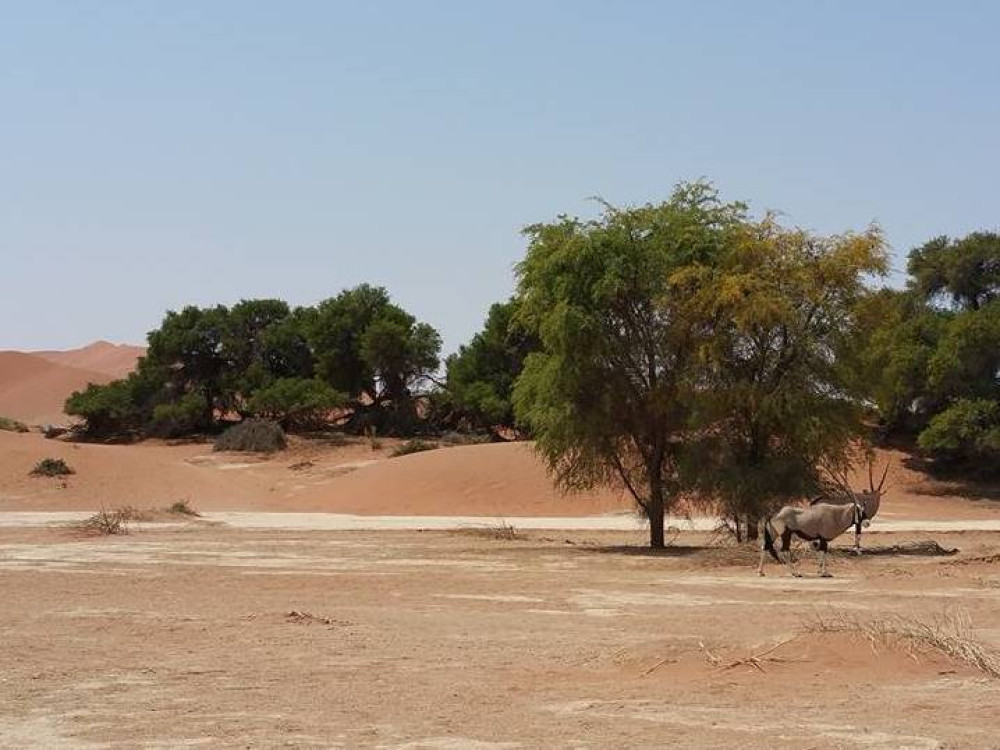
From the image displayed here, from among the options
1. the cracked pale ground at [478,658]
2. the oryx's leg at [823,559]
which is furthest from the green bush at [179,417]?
the oryx's leg at [823,559]

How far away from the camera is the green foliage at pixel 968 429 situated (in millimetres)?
57969

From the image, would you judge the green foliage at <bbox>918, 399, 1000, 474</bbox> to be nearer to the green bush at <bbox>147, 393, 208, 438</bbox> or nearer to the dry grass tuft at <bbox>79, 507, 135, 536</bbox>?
the dry grass tuft at <bbox>79, 507, 135, 536</bbox>

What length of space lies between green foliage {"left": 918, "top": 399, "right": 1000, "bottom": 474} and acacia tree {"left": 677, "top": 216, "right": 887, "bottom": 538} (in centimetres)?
2888

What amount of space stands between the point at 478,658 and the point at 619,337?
1898cm

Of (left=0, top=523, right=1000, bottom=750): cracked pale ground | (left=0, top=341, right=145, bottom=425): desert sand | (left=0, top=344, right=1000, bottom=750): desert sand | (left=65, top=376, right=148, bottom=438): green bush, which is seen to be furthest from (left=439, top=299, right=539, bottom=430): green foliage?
(left=0, top=341, right=145, bottom=425): desert sand

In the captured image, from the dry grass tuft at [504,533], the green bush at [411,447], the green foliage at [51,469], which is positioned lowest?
the dry grass tuft at [504,533]

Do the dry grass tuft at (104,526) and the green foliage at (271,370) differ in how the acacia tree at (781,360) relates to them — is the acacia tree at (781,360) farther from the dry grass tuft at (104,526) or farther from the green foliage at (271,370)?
the green foliage at (271,370)

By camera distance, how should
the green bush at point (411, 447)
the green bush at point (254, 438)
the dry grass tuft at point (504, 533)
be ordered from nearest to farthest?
the dry grass tuft at point (504, 533) → the green bush at point (411, 447) → the green bush at point (254, 438)

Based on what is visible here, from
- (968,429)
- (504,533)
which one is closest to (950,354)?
(968,429)

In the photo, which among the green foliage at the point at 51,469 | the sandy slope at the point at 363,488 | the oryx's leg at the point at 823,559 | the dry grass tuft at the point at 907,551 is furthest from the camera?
the green foliage at the point at 51,469

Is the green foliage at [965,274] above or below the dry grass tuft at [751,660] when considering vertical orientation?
above

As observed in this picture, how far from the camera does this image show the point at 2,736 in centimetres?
1063

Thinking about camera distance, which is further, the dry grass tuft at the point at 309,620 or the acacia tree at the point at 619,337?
the acacia tree at the point at 619,337

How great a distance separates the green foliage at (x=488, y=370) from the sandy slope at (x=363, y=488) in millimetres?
12502
